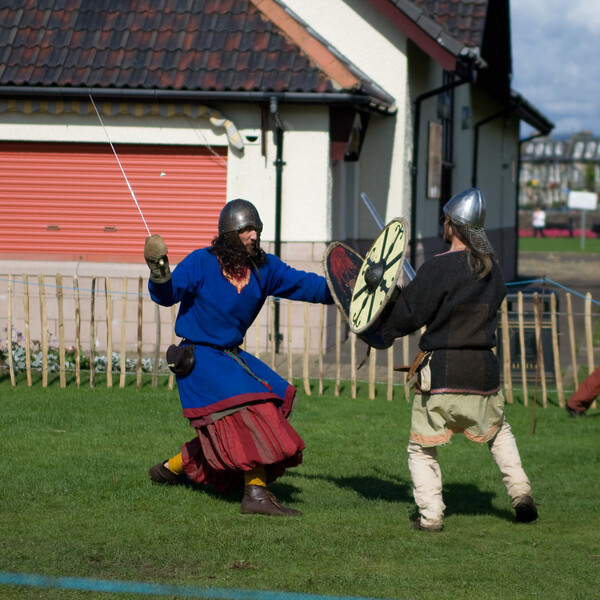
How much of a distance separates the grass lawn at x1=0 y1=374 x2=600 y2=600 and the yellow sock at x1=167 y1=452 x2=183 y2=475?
11 cm

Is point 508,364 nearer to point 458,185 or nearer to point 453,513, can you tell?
point 453,513

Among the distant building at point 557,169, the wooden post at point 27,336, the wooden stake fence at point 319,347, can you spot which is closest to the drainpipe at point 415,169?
the wooden stake fence at point 319,347

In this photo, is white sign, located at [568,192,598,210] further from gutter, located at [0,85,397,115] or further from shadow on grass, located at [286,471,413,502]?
shadow on grass, located at [286,471,413,502]

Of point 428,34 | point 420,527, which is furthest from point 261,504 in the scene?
point 428,34

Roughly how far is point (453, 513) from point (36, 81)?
27.0 ft

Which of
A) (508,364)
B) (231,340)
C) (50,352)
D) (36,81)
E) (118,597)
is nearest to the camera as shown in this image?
(118,597)

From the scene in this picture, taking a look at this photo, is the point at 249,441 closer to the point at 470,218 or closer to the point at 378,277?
the point at 378,277

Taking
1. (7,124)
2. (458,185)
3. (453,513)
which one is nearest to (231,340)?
(453,513)

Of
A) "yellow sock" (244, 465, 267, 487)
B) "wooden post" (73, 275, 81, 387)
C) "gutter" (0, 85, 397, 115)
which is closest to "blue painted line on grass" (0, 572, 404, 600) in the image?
"yellow sock" (244, 465, 267, 487)

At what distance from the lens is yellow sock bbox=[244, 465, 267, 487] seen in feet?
20.0

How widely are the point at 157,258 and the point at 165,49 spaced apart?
7.87m

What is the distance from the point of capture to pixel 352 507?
6359 mm

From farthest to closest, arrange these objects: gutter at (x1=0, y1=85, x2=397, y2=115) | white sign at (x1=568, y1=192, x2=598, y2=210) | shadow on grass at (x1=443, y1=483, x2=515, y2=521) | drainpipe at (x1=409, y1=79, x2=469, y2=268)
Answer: white sign at (x1=568, y1=192, x2=598, y2=210) → drainpipe at (x1=409, y1=79, x2=469, y2=268) → gutter at (x1=0, y1=85, x2=397, y2=115) → shadow on grass at (x1=443, y1=483, x2=515, y2=521)

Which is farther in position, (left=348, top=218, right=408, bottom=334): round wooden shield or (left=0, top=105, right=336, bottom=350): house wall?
(left=0, top=105, right=336, bottom=350): house wall
